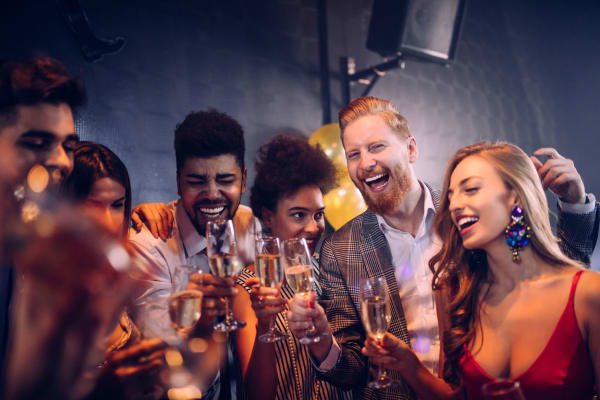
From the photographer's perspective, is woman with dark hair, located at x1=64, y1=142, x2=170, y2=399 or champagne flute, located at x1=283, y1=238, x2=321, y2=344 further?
woman with dark hair, located at x1=64, y1=142, x2=170, y2=399

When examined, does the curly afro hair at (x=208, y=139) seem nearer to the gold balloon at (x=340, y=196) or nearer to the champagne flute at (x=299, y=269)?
the champagne flute at (x=299, y=269)

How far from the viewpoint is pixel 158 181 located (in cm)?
313

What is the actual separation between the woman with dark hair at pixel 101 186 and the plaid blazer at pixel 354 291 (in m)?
1.05

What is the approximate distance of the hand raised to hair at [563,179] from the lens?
2057 mm

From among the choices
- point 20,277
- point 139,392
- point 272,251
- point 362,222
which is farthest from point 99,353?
point 362,222

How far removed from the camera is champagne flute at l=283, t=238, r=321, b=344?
1.62 meters

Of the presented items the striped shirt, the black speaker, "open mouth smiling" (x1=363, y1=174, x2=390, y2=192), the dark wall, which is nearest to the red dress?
the striped shirt

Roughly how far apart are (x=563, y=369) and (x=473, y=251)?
59 centimetres

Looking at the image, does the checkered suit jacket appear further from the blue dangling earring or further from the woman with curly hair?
the blue dangling earring


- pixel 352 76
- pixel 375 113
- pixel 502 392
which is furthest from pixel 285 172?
pixel 352 76

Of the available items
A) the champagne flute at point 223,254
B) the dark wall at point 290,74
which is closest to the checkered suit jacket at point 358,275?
the champagne flute at point 223,254

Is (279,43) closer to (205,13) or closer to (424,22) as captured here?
(205,13)

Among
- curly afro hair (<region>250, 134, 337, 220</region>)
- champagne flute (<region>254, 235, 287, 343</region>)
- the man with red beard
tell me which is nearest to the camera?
champagne flute (<region>254, 235, 287, 343</region>)

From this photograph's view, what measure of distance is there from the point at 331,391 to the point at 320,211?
3.11 ft
